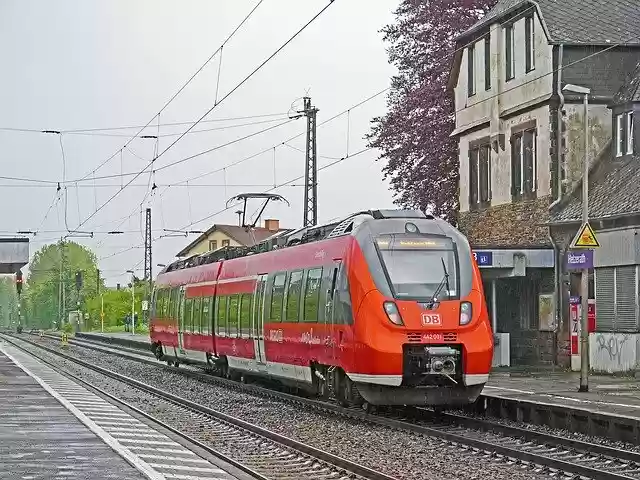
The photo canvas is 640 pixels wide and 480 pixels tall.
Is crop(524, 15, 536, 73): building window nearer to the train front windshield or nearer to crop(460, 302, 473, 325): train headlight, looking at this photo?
the train front windshield

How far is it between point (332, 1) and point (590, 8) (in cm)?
1621

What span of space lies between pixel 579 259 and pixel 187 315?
51.3ft

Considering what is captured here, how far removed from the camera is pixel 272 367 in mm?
25859

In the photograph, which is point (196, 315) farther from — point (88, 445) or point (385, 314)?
point (88, 445)

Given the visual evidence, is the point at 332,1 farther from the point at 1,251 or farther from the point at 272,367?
the point at 1,251

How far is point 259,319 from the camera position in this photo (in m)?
26.9

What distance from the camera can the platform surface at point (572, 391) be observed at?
2041 cm

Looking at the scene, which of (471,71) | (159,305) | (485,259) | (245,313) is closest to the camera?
(245,313)

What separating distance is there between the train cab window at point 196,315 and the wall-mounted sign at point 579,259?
13.2 metres

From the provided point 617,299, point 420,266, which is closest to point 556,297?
point 617,299

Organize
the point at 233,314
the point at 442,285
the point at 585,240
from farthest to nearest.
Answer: the point at 233,314
the point at 585,240
the point at 442,285

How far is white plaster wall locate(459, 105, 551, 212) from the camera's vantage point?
34.2 meters

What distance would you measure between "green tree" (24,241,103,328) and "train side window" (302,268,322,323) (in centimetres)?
9564

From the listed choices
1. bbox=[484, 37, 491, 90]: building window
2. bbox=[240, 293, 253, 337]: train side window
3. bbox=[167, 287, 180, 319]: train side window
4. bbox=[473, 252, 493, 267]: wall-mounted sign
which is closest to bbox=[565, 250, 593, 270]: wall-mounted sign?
bbox=[240, 293, 253, 337]: train side window
